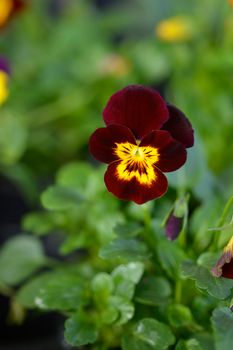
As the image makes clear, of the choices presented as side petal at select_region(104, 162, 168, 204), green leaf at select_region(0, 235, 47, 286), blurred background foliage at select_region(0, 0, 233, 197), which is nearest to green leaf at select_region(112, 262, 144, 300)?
side petal at select_region(104, 162, 168, 204)

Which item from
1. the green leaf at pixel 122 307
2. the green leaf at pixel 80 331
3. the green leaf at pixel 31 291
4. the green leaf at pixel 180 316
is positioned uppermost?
the green leaf at pixel 180 316

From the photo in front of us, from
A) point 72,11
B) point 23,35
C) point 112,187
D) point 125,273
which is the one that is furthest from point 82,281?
point 72,11

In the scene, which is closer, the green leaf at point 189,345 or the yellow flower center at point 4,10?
the green leaf at point 189,345

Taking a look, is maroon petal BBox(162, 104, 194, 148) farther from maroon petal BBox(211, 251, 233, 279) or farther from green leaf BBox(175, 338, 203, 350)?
green leaf BBox(175, 338, 203, 350)

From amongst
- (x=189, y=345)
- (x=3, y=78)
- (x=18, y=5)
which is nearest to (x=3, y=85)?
(x=3, y=78)

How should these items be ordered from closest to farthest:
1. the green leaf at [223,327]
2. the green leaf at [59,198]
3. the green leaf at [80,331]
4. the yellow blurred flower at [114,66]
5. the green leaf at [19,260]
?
the green leaf at [223,327] < the green leaf at [80,331] < the green leaf at [59,198] < the green leaf at [19,260] < the yellow blurred flower at [114,66]

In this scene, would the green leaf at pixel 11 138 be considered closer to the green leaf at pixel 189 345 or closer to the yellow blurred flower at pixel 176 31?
the yellow blurred flower at pixel 176 31

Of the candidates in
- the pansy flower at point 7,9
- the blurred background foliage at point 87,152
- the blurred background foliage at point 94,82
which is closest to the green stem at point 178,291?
the blurred background foliage at point 87,152
